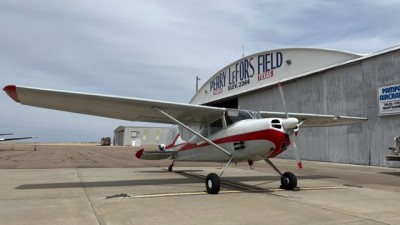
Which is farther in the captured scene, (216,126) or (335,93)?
(335,93)

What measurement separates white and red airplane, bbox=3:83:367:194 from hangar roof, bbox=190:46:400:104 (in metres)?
12.7

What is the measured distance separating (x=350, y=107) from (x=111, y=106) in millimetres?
16956

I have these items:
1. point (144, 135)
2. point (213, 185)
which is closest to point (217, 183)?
point (213, 185)

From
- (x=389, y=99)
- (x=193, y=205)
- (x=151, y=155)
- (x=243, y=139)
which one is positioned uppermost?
(x=389, y=99)

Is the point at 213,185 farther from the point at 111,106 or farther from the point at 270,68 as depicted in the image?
the point at 270,68

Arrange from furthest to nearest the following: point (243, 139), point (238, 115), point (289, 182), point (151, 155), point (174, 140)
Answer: point (174, 140)
point (151, 155)
point (238, 115)
point (289, 182)
point (243, 139)

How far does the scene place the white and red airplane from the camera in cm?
940

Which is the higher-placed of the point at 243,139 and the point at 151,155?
the point at 243,139

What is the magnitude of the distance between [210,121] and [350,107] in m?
14.2

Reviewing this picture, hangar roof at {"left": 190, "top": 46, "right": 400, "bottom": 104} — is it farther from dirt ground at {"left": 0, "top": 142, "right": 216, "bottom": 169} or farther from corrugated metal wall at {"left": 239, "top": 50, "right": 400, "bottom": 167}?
dirt ground at {"left": 0, "top": 142, "right": 216, "bottom": 169}

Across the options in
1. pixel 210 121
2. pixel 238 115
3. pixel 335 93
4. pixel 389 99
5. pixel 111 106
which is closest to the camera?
pixel 238 115

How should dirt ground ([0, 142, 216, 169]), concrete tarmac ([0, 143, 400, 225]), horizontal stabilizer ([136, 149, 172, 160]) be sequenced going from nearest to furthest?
concrete tarmac ([0, 143, 400, 225]), horizontal stabilizer ([136, 149, 172, 160]), dirt ground ([0, 142, 216, 169])

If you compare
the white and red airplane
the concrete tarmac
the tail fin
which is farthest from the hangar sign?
the tail fin

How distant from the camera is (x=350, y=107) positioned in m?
22.7
